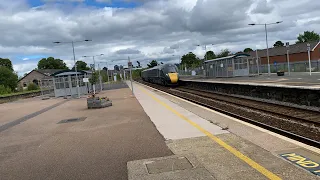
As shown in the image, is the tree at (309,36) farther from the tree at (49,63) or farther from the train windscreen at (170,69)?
the tree at (49,63)

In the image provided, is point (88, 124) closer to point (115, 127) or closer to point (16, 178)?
point (115, 127)

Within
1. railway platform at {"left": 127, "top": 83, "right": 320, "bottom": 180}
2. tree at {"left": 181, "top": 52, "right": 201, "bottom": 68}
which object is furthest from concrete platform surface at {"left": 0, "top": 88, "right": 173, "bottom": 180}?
tree at {"left": 181, "top": 52, "right": 201, "bottom": 68}

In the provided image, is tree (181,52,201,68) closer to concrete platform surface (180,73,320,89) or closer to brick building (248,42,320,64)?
brick building (248,42,320,64)

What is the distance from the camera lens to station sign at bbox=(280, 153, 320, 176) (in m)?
5.34

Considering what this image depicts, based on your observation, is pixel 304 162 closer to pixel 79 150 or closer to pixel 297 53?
pixel 79 150

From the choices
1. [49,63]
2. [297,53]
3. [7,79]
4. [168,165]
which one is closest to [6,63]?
[49,63]

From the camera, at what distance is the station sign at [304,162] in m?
5.34

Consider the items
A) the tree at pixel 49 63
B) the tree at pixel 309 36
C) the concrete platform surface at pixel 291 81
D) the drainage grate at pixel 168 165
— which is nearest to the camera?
the drainage grate at pixel 168 165

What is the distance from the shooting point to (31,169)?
6602 mm

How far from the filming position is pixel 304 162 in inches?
227

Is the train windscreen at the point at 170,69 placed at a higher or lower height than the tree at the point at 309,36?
lower

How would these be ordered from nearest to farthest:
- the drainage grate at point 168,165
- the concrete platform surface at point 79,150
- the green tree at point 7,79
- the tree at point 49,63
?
the drainage grate at point 168,165 < the concrete platform surface at point 79,150 < the green tree at point 7,79 < the tree at point 49,63

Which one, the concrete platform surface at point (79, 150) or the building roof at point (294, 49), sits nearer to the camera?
the concrete platform surface at point (79, 150)

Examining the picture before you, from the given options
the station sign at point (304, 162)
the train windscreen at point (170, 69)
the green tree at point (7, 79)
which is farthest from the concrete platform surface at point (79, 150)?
the green tree at point (7, 79)
